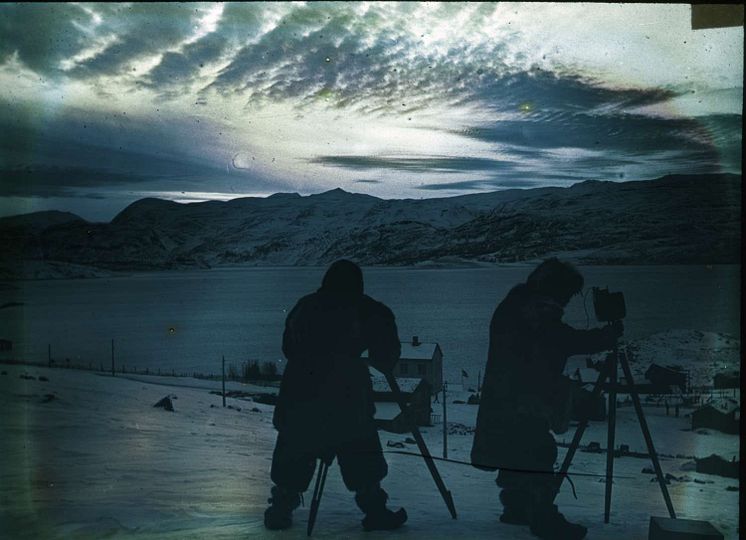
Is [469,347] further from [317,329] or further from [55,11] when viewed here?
[55,11]

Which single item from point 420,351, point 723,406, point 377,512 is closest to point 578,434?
point 723,406

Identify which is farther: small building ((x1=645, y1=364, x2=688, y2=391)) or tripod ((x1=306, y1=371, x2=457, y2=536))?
small building ((x1=645, y1=364, x2=688, y2=391))

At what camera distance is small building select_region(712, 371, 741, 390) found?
3508 millimetres

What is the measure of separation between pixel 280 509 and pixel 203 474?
52 centimetres

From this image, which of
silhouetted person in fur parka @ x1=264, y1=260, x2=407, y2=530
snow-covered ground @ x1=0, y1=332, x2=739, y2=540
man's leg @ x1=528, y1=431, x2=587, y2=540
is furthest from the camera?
silhouetted person in fur parka @ x1=264, y1=260, x2=407, y2=530

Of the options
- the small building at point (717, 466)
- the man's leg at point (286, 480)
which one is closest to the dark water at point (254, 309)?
the man's leg at point (286, 480)

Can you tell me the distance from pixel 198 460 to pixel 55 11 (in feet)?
9.08

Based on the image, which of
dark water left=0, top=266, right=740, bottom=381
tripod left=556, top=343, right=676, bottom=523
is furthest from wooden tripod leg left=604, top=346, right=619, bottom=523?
dark water left=0, top=266, right=740, bottom=381

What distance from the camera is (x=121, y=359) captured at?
373 cm

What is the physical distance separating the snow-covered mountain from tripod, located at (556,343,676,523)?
1.99ft

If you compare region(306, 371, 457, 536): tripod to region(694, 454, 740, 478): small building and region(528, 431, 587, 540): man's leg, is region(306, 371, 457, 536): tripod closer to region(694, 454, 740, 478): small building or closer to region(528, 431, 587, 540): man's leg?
region(528, 431, 587, 540): man's leg

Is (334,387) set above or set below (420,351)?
below

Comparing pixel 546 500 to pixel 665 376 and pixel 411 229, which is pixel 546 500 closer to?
pixel 665 376

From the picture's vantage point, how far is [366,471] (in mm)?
3492
